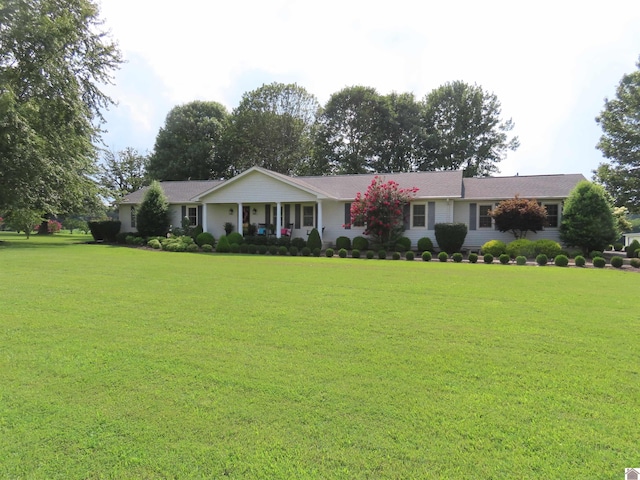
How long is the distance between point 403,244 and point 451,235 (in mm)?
2331

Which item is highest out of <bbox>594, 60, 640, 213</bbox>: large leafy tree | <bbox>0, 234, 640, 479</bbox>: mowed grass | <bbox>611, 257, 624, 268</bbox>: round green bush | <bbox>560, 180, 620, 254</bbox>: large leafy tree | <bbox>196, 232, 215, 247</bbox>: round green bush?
<bbox>594, 60, 640, 213</bbox>: large leafy tree

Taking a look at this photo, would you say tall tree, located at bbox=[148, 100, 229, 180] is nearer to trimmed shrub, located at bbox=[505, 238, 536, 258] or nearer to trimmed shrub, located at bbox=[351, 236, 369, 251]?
trimmed shrub, located at bbox=[351, 236, 369, 251]

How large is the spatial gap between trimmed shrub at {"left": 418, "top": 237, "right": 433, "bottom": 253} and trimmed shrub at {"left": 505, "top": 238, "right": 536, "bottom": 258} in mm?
3561

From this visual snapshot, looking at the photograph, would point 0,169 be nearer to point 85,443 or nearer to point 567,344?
point 85,443

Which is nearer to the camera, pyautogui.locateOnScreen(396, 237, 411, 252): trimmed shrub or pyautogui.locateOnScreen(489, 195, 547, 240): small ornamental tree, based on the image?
pyautogui.locateOnScreen(489, 195, 547, 240): small ornamental tree

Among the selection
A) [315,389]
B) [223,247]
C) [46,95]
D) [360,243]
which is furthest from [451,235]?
[46,95]

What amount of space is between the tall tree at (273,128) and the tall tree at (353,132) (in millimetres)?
1829

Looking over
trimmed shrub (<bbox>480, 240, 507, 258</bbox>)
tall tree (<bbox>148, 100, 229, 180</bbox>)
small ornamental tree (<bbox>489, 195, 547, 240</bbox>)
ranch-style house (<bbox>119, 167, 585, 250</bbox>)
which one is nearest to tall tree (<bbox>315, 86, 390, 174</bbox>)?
tall tree (<bbox>148, 100, 229, 180</bbox>)

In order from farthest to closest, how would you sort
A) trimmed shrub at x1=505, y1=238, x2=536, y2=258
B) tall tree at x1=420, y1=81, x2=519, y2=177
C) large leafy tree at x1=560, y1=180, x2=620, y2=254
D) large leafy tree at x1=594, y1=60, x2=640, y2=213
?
1. tall tree at x1=420, y1=81, x2=519, y2=177
2. large leafy tree at x1=594, y1=60, x2=640, y2=213
3. trimmed shrub at x1=505, y1=238, x2=536, y2=258
4. large leafy tree at x1=560, y1=180, x2=620, y2=254

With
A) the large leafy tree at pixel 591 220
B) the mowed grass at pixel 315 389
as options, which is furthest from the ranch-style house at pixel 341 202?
the mowed grass at pixel 315 389

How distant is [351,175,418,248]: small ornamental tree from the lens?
63.4ft

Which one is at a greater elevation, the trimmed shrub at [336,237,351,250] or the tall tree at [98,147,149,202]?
the tall tree at [98,147,149,202]

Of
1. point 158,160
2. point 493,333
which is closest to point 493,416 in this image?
point 493,333

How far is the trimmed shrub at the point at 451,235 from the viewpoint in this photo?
18703 mm
